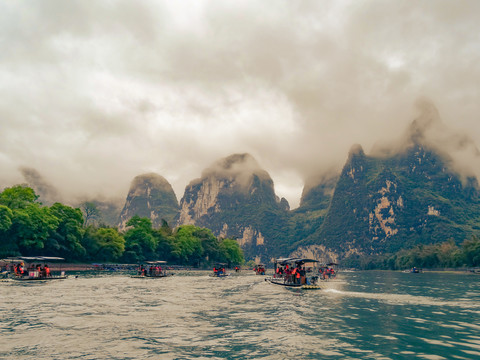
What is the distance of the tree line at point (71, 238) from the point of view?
8306 centimetres

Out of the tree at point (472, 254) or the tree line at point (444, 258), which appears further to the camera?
the tree line at point (444, 258)

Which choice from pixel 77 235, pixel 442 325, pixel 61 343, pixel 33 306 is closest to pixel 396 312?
pixel 442 325

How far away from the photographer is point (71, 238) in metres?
96.4

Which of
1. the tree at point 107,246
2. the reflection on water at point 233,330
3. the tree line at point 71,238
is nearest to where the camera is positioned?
the reflection on water at point 233,330

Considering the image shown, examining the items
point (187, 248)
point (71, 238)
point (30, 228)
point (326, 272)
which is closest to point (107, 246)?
point (71, 238)

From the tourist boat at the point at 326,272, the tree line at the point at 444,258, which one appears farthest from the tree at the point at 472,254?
the tourist boat at the point at 326,272

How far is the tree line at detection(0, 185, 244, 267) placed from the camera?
8306cm

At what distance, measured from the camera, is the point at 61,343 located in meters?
15.8

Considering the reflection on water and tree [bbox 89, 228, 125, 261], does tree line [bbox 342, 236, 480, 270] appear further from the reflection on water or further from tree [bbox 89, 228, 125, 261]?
tree [bbox 89, 228, 125, 261]

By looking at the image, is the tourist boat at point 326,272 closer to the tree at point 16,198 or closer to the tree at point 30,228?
the tree at point 30,228

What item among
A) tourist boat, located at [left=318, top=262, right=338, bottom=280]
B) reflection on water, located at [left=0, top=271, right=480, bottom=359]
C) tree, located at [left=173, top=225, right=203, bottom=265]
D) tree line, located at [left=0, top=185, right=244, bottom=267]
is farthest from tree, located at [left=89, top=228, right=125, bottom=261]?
reflection on water, located at [left=0, top=271, right=480, bottom=359]

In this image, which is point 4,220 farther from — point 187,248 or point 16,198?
point 187,248

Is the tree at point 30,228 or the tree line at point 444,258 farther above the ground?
the tree at point 30,228

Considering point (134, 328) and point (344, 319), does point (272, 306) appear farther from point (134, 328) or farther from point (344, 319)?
point (134, 328)
